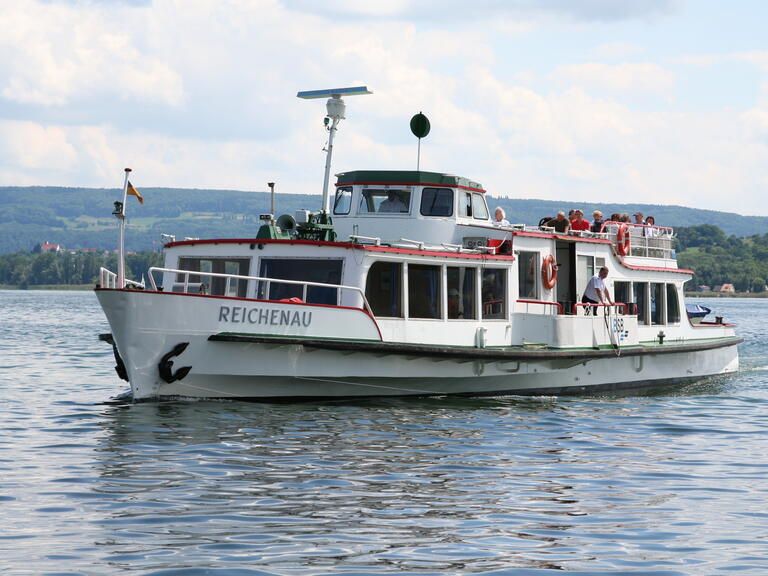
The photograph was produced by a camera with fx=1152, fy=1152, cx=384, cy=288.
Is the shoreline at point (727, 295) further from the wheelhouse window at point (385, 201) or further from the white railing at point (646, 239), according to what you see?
the wheelhouse window at point (385, 201)

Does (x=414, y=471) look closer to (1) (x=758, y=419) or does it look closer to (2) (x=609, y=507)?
(2) (x=609, y=507)

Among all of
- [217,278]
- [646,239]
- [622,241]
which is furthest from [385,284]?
[646,239]

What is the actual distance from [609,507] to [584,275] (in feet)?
42.0

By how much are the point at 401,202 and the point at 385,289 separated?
2.92m

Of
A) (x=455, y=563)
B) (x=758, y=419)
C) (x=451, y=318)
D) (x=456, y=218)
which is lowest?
(x=455, y=563)

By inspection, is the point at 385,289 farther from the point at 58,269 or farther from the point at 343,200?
the point at 58,269

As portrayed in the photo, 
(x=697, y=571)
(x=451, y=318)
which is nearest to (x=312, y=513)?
(x=697, y=571)

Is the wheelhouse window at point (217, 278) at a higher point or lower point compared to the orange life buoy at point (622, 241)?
lower

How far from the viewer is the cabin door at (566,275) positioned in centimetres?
2495

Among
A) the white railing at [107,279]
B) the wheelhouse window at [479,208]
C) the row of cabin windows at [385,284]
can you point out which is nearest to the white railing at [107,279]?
the white railing at [107,279]

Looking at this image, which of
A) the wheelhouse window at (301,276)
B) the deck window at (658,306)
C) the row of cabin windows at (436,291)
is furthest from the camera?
the deck window at (658,306)

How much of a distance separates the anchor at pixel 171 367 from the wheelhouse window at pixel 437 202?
638cm

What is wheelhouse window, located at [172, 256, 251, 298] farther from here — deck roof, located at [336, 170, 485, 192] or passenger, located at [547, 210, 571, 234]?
passenger, located at [547, 210, 571, 234]

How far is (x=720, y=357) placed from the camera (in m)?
29.4
